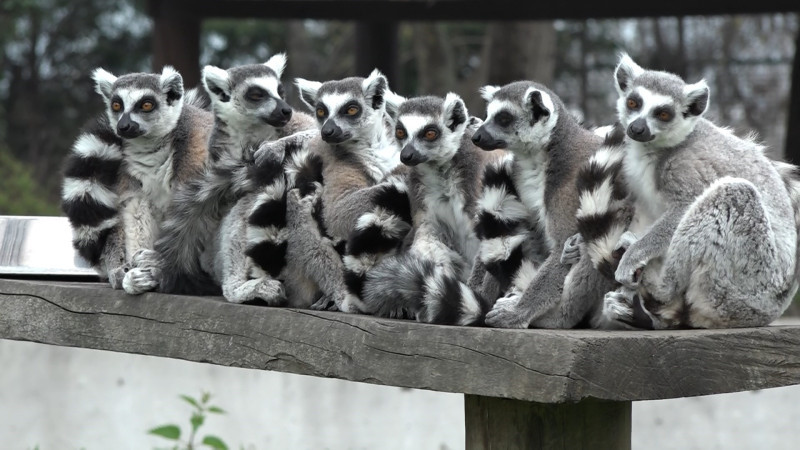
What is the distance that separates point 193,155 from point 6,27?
10554mm

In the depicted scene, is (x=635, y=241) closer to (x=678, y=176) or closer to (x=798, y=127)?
(x=678, y=176)

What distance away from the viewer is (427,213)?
3967mm

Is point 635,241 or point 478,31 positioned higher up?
point 478,31

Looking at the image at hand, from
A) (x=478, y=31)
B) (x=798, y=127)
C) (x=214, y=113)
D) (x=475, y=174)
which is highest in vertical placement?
(x=478, y=31)

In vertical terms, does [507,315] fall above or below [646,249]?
below

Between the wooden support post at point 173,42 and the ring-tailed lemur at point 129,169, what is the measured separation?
3804 millimetres

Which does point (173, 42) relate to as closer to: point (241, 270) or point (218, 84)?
point (218, 84)

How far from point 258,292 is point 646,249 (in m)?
1.48

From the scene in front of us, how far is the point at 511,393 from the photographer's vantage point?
288cm

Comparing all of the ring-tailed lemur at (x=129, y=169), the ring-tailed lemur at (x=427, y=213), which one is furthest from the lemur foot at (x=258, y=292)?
the ring-tailed lemur at (x=129, y=169)

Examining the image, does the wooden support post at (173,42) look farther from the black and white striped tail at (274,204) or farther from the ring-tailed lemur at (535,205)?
the ring-tailed lemur at (535,205)

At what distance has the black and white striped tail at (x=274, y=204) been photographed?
4020 millimetres

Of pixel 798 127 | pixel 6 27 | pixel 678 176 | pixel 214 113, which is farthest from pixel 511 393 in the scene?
pixel 6 27

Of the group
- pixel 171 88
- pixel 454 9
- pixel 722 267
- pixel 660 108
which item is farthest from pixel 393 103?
pixel 454 9
